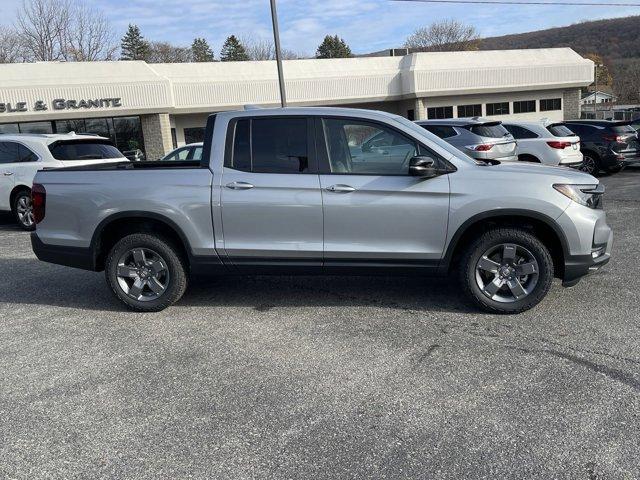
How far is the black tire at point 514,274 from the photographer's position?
4812 mm

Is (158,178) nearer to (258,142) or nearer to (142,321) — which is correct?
(258,142)

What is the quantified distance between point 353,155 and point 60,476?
3316mm

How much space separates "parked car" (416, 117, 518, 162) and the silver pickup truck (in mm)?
7419

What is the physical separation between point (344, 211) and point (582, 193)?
6.76ft

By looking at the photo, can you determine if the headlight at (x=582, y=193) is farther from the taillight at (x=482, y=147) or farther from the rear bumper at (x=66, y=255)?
the taillight at (x=482, y=147)

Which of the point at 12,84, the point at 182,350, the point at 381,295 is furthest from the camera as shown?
the point at 12,84

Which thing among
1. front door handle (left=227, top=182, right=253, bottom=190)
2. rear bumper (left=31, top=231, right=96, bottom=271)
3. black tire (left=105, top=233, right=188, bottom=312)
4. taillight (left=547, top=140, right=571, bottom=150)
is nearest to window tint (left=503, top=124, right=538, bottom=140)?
taillight (left=547, top=140, right=571, bottom=150)

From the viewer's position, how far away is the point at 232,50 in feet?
295

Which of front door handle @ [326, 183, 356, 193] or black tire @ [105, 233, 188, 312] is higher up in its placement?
front door handle @ [326, 183, 356, 193]

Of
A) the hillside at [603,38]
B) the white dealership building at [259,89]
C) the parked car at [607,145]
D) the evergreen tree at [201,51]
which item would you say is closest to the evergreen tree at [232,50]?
the evergreen tree at [201,51]

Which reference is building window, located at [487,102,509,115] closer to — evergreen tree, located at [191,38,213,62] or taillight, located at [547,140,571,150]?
taillight, located at [547,140,571,150]

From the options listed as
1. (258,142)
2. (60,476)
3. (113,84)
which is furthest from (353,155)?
(113,84)

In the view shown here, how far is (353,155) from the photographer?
500cm

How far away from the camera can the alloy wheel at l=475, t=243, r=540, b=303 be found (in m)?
4.86
